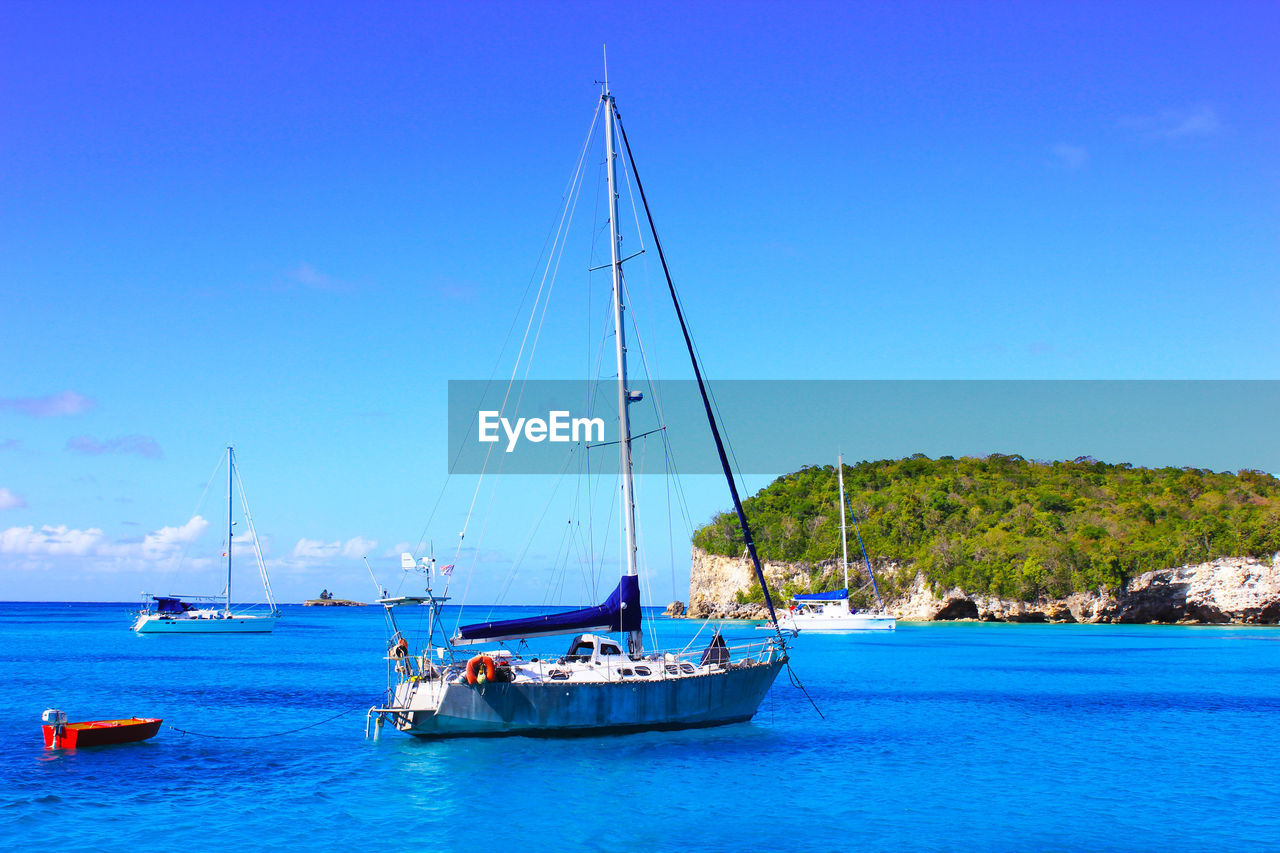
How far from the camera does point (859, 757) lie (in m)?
27.3

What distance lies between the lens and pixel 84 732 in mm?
27672

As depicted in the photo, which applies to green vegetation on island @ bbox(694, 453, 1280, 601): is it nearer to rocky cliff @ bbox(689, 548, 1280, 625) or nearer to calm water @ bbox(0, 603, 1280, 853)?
rocky cliff @ bbox(689, 548, 1280, 625)

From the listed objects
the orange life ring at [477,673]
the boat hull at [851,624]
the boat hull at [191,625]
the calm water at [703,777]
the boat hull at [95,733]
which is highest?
the orange life ring at [477,673]

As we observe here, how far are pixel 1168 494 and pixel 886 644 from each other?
62.1 metres

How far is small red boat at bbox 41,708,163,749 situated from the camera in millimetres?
27531

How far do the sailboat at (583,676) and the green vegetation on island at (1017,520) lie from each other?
86920 mm

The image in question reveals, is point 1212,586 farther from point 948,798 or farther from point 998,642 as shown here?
point 948,798

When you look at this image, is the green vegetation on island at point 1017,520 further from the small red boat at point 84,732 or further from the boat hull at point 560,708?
the small red boat at point 84,732

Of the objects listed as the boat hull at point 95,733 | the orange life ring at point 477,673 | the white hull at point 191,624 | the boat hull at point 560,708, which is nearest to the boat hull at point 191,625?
the white hull at point 191,624

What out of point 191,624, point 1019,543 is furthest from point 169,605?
point 1019,543

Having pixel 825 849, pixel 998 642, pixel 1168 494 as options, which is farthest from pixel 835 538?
pixel 825 849

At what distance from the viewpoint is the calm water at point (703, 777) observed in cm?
1925

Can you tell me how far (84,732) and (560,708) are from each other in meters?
13.7

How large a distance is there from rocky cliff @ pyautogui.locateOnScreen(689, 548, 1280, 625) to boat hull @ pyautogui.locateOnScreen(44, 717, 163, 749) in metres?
82.2
